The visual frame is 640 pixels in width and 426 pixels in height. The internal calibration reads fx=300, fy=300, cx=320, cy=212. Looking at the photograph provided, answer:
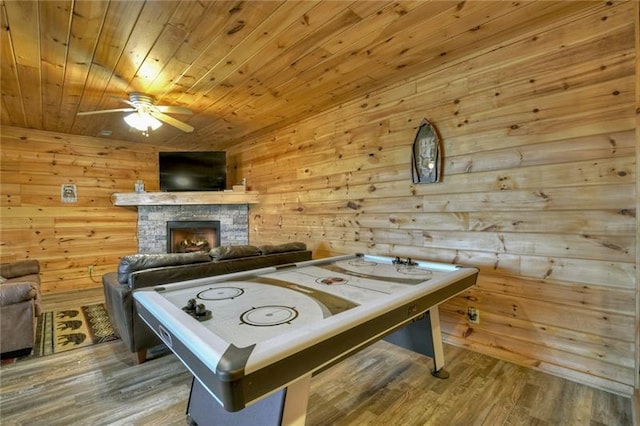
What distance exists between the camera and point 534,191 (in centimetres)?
215

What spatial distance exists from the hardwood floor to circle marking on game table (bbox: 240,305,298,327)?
82 centimetres

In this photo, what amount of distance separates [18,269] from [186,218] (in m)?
2.16

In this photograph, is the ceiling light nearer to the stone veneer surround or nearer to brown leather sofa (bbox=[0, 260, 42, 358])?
brown leather sofa (bbox=[0, 260, 42, 358])

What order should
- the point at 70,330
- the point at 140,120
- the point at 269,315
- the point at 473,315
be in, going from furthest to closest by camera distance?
the point at 140,120
the point at 70,330
the point at 473,315
the point at 269,315

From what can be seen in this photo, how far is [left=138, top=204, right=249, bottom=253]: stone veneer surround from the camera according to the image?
201 inches

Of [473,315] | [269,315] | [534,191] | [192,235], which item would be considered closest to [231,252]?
[269,315]

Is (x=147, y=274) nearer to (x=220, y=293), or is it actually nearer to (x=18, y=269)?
(x=220, y=293)

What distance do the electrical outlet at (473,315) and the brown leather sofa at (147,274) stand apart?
1.90 meters

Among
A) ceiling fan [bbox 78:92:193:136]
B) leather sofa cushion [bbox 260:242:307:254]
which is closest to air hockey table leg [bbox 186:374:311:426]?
leather sofa cushion [bbox 260:242:307:254]

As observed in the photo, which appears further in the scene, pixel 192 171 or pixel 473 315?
pixel 192 171

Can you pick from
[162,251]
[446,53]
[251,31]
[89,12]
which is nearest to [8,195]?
[162,251]

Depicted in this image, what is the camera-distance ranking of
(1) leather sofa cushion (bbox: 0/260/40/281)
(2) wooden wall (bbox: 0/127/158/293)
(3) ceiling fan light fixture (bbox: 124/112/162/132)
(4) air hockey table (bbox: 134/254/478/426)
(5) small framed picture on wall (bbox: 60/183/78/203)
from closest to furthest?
(4) air hockey table (bbox: 134/254/478/426)
(3) ceiling fan light fixture (bbox: 124/112/162/132)
(1) leather sofa cushion (bbox: 0/260/40/281)
(2) wooden wall (bbox: 0/127/158/293)
(5) small framed picture on wall (bbox: 60/183/78/203)

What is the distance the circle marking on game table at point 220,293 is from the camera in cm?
155

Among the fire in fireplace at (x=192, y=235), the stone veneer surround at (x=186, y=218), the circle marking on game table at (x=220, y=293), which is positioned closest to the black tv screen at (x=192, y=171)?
the stone veneer surround at (x=186, y=218)
